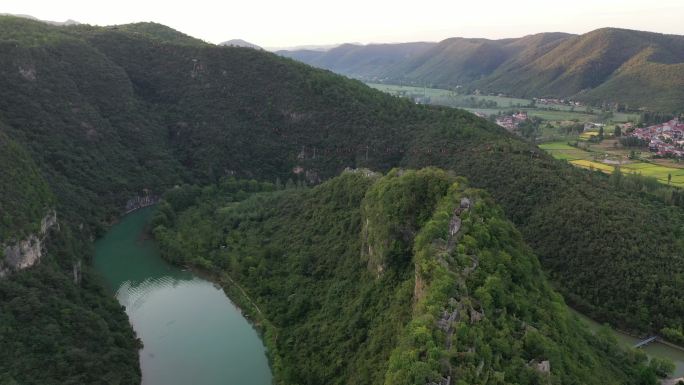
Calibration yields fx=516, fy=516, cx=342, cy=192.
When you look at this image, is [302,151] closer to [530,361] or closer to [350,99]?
[350,99]

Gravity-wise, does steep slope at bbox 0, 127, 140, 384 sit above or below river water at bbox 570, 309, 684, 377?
above

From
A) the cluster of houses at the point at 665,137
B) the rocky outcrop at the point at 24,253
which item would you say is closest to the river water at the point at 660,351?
the rocky outcrop at the point at 24,253

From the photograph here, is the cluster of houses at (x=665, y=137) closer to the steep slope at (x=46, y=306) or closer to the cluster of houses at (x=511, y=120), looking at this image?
the cluster of houses at (x=511, y=120)

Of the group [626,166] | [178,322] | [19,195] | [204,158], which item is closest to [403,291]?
[178,322]

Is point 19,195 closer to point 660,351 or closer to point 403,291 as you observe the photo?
point 403,291

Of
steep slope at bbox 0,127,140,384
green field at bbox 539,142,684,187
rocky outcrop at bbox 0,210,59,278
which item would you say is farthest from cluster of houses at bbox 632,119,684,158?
rocky outcrop at bbox 0,210,59,278

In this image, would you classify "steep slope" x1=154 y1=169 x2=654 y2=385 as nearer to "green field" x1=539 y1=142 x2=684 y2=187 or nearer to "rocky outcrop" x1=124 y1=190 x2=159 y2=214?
"rocky outcrop" x1=124 y1=190 x2=159 y2=214
